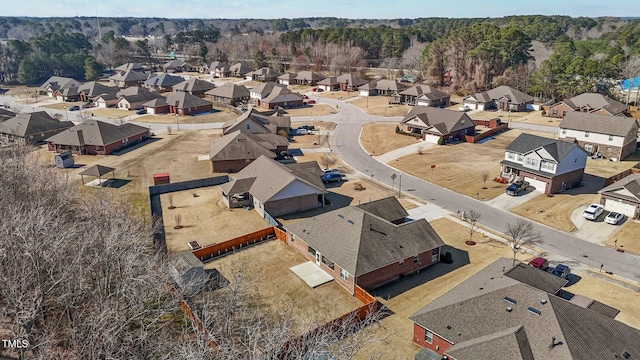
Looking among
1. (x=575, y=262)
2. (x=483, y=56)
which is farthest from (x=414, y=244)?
(x=483, y=56)

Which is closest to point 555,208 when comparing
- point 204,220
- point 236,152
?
point 204,220

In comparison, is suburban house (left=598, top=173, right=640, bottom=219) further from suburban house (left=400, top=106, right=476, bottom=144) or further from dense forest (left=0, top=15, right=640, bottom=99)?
dense forest (left=0, top=15, right=640, bottom=99)

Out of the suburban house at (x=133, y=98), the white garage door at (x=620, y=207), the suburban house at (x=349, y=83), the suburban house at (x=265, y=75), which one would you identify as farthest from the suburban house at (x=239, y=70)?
the white garage door at (x=620, y=207)

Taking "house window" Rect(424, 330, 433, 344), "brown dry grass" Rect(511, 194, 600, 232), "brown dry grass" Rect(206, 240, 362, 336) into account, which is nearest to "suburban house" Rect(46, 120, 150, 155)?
"brown dry grass" Rect(206, 240, 362, 336)

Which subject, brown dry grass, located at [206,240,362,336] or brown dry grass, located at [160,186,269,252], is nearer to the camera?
brown dry grass, located at [206,240,362,336]

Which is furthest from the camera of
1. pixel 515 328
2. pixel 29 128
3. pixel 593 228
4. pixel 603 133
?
pixel 29 128

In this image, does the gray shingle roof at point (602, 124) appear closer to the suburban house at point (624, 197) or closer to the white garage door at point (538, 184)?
the suburban house at point (624, 197)

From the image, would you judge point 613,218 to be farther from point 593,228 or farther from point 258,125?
point 258,125
